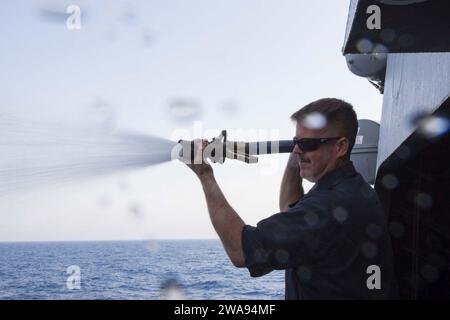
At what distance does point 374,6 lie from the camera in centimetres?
261

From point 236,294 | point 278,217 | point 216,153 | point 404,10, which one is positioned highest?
point 404,10

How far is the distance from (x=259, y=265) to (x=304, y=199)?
432mm

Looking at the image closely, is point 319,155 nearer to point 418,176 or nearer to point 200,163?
point 200,163

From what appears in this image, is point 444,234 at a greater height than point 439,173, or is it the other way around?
point 439,173

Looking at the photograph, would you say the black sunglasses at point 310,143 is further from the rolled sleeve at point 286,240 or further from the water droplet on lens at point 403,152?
the water droplet on lens at point 403,152

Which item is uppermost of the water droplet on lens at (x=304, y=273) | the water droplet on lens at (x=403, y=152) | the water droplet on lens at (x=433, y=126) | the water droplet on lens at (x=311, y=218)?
the water droplet on lens at (x=403, y=152)

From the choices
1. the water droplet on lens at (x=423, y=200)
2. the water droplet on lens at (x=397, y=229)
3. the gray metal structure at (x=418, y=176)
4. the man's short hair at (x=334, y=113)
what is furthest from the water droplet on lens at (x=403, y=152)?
the man's short hair at (x=334, y=113)


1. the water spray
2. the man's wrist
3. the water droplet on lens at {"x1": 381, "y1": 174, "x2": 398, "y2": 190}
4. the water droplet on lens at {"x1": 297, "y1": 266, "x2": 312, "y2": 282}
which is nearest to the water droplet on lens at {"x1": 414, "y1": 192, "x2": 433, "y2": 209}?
the water droplet on lens at {"x1": 381, "y1": 174, "x2": 398, "y2": 190}

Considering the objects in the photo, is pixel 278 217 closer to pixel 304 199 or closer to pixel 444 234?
pixel 304 199

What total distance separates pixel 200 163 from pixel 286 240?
2.30ft

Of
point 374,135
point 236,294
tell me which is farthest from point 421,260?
point 236,294

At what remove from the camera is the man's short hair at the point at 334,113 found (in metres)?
2.95
